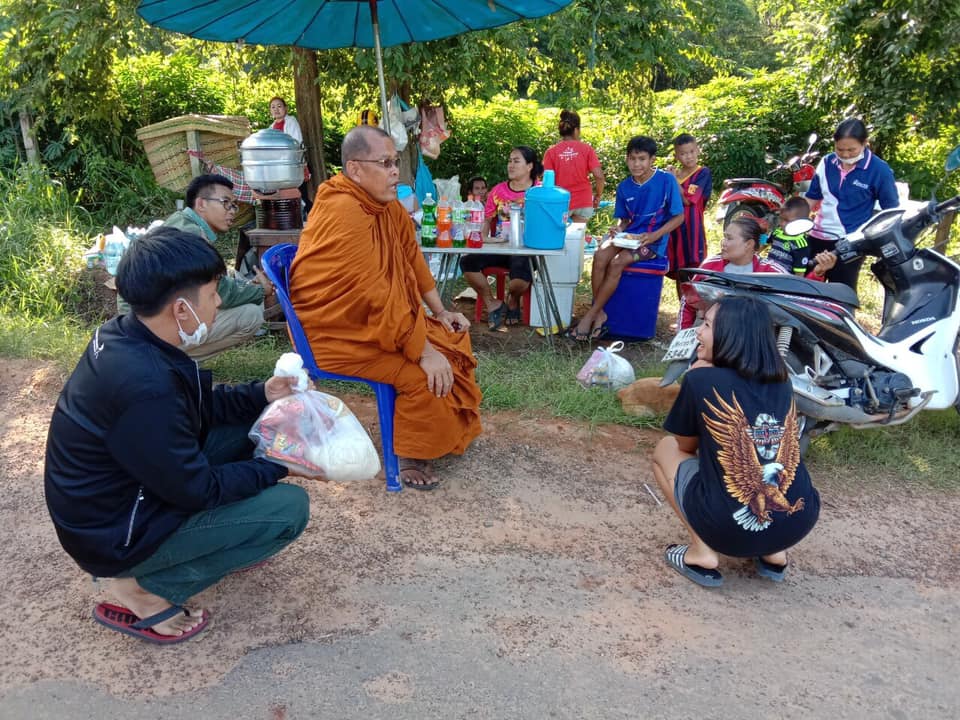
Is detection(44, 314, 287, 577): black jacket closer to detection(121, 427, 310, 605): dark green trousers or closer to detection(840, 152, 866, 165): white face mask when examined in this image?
detection(121, 427, 310, 605): dark green trousers

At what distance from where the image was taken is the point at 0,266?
5746 mm

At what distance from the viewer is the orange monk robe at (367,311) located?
3.05 metres

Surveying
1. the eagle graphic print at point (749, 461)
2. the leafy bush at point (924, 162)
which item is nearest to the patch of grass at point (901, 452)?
the eagle graphic print at point (749, 461)

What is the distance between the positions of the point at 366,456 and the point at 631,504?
136 cm

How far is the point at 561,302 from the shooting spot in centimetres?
543

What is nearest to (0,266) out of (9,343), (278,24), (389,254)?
(9,343)

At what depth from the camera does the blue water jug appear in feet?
14.6

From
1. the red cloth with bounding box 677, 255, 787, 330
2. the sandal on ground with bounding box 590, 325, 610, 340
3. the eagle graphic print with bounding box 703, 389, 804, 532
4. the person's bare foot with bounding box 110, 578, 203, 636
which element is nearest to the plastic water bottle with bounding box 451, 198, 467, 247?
the sandal on ground with bounding box 590, 325, 610, 340

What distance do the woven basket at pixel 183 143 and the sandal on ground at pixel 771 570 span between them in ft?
19.4

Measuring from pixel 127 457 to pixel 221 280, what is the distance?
6.75 ft

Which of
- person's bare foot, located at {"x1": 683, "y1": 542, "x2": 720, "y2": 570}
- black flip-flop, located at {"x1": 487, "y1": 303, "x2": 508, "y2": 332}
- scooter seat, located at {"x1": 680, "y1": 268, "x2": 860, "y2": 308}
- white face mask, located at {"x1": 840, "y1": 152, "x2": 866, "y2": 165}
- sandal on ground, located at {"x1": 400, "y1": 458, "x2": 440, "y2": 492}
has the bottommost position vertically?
person's bare foot, located at {"x1": 683, "y1": 542, "x2": 720, "y2": 570}

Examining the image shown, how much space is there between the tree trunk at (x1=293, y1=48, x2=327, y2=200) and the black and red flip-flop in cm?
559

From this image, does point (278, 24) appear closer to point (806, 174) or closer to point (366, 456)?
point (366, 456)

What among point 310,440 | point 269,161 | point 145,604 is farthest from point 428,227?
point 145,604
